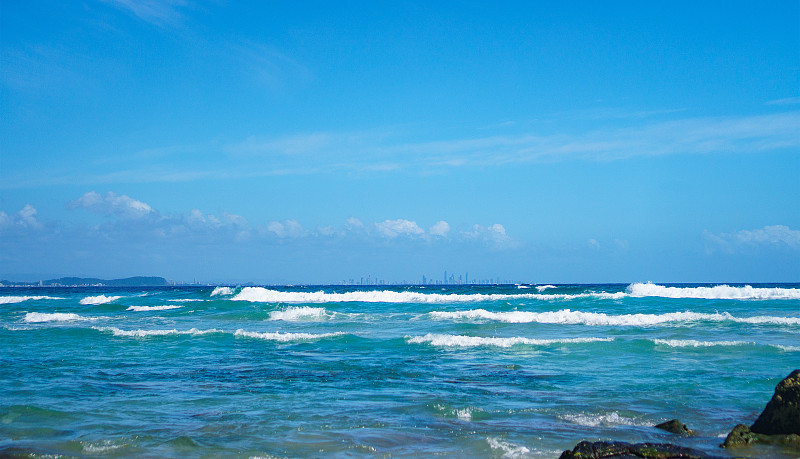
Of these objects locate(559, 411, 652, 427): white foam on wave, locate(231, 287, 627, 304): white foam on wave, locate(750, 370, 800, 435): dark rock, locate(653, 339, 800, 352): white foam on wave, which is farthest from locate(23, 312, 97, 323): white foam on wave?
locate(750, 370, 800, 435): dark rock

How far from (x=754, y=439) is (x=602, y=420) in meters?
2.03

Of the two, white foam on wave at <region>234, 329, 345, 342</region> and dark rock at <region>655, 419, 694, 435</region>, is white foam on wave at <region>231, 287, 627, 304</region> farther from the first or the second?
dark rock at <region>655, 419, 694, 435</region>

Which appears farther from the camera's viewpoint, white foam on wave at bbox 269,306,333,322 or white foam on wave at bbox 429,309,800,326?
white foam on wave at bbox 269,306,333,322

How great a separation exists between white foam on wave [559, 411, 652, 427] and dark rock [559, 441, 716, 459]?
2.28 metres

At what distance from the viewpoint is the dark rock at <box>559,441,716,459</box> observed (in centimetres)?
601

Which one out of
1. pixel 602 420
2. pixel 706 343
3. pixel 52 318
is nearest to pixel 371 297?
pixel 52 318

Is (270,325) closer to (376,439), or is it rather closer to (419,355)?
(419,355)

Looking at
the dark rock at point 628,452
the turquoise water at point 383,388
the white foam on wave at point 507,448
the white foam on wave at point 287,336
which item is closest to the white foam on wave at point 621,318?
the turquoise water at point 383,388

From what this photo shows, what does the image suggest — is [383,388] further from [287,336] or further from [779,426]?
[287,336]

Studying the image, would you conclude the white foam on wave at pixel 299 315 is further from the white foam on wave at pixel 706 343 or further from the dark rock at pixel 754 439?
the dark rock at pixel 754 439

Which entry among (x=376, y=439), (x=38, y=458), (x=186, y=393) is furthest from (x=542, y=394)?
(x=38, y=458)

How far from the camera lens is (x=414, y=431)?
8.25m

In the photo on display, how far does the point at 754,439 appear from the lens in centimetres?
720

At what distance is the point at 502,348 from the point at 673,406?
24.4 feet
